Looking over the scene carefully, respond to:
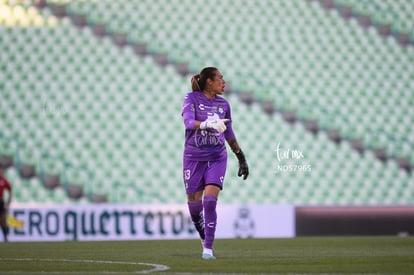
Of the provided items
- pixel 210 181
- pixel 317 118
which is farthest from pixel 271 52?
pixel 210 181

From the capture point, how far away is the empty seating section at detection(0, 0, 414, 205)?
19.3 meters

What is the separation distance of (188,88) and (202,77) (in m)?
11.2

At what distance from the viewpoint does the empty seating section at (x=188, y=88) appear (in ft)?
63.4

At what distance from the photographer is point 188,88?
20531mm

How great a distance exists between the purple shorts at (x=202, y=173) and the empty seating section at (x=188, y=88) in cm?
926

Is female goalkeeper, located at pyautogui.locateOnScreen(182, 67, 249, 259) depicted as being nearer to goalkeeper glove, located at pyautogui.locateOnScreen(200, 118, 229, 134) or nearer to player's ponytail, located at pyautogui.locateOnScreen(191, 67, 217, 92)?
player's ponytail, located at pyautogui.locateOnScreen(191, 67, 217, 92)

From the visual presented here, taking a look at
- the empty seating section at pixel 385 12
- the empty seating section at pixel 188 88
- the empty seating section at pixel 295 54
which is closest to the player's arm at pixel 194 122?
the empty seating section at pixel 188 88

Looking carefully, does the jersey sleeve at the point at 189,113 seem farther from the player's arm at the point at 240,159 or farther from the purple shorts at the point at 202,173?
the player's arm at the point at 240,159

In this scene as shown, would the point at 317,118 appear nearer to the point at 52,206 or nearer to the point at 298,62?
the point at 298,62

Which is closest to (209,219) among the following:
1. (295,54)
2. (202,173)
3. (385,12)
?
(202,173)

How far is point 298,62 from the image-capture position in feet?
70.3

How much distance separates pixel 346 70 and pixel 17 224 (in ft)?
28.2

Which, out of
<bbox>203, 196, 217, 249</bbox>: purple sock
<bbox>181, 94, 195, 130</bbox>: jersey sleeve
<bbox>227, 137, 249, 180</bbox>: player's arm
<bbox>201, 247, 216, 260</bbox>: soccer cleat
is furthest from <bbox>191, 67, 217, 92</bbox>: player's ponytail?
<bbox>201, 247, 216, 260</bbox>: soccer cleat

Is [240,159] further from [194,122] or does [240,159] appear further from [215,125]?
[215,125]
